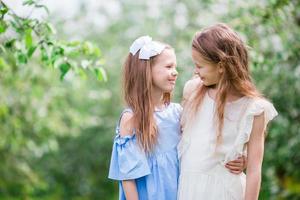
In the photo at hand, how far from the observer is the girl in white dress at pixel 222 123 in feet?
10.4

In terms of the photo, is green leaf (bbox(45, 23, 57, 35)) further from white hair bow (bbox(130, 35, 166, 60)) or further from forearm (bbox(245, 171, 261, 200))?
forearm (bbox(245, 171, 261, 200))

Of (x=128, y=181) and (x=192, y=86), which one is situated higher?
(x=192, y=86)

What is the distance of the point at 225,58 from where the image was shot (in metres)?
3.23

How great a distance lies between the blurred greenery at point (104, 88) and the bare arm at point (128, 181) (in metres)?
0.76

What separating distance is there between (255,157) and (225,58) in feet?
1.62

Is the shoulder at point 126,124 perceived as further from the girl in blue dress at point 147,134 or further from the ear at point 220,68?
the ear at point 220,68

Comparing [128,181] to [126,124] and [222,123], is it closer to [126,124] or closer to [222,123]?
[126,124]

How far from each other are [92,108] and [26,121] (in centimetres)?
617

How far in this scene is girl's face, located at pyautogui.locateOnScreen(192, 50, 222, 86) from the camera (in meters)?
3.29

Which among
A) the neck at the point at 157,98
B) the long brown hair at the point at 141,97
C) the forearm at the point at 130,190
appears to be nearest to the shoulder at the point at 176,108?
the neck at the point at 157,98

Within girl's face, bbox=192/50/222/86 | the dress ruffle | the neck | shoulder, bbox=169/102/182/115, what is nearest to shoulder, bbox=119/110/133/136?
the neck

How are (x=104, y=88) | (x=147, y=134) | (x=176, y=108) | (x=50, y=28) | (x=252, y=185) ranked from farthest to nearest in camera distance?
(x=104, y=88), (x=50, y=28), (x=176, y=108), (x=147, y=134), (x=252, y=185)

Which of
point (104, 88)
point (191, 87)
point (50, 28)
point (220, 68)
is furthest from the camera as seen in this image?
point (104, 88)

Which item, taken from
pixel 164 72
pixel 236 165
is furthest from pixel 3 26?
pixel 236 165
